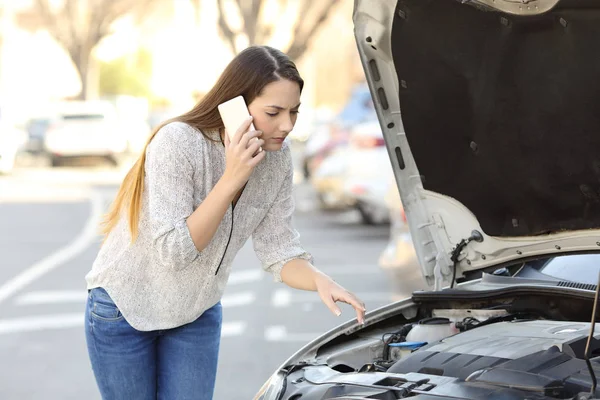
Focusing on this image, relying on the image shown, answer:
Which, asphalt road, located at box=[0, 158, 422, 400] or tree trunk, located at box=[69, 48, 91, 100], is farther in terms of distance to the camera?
tree trunk, located at box=[69, 48, 91, 100]

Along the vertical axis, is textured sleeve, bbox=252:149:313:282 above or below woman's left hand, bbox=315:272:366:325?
above

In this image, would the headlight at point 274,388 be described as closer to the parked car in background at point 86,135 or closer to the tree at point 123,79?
the parked car in background at point 86,135

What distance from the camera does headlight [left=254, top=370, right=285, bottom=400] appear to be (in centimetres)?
390

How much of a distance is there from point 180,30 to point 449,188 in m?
55.8

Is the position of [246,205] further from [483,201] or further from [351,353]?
[483,201]

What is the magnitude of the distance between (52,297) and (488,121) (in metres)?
7.41

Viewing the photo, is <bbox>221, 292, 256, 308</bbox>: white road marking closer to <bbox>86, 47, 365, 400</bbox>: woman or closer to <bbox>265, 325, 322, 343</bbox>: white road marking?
<bbox>265, 325, 322, 343</bbox>: white road marking

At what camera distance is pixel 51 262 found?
44.1 feet

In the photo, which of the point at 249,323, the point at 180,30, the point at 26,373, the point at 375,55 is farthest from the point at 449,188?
the point at 180,30

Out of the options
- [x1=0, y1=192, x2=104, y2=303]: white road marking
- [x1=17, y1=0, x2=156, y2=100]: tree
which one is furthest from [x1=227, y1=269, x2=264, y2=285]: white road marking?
[x1=17, y1=0, x2=156, y2=100]: tree

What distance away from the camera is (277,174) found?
4211mm

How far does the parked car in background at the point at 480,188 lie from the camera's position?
3898 millimetres

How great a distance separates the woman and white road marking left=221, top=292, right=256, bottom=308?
20.5 ft

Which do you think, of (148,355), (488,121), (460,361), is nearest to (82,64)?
(488,121)
